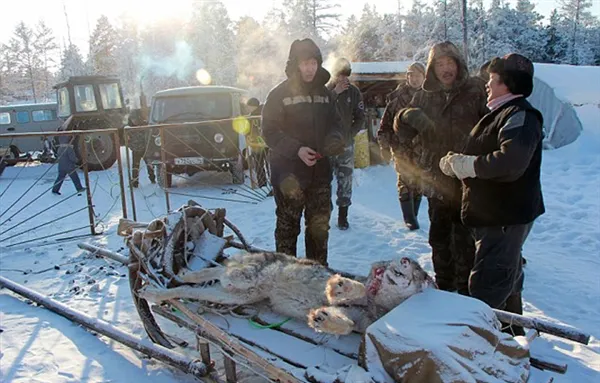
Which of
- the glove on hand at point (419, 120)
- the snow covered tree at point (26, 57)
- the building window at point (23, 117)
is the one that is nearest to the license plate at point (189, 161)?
the glove on hand at point (419, 120)

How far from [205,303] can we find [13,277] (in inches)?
116

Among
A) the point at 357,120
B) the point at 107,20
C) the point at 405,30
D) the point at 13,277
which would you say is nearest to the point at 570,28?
the point at 405,30

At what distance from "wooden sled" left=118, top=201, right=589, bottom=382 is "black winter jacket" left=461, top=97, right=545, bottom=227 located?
51cm

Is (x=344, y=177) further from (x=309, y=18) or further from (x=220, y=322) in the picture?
(x=309, y=18)

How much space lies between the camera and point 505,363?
1.76 metres

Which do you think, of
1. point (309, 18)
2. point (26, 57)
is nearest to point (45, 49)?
point (26, 57)

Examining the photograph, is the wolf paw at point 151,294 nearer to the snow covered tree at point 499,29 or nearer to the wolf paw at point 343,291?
the wolf paw at point 343,291

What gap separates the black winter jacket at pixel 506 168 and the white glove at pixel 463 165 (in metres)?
0.04

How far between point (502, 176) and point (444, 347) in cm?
107

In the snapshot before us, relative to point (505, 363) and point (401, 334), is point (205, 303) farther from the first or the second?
point (505, 363)

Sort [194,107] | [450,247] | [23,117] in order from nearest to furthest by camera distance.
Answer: [450,247], [194,107], [23,117]

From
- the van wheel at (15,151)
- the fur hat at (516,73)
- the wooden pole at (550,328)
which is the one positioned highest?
the fur hat at (516,73)

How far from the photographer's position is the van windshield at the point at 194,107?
30.1 feet

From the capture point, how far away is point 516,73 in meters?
2.41
